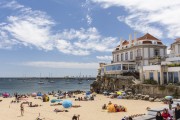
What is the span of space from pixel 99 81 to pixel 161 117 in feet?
155

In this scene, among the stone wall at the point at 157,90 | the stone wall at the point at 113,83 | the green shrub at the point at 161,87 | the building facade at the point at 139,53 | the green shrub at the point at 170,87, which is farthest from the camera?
the building facade at the point at 139,53

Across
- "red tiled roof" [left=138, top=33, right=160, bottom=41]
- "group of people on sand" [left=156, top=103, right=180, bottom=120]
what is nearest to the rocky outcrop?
"red tiled roof" [left=138, top=33, right=160, bottom=41]

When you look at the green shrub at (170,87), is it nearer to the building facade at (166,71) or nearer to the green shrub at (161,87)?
the green shrub at (161,87)

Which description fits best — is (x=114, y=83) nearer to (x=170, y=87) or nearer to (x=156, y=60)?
(x=156, y=60)

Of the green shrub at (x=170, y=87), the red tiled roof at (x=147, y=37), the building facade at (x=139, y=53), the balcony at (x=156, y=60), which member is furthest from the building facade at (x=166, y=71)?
the red tiled roof at (x=147, y=37)

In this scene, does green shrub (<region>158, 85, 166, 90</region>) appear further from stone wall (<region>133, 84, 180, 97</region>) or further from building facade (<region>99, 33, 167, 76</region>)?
building facade (<region>99, 33, 167, 76</region>)

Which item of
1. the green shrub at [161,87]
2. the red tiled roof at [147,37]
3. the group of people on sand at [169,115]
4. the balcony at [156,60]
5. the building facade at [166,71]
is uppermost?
the red tiled roof at [147,37]

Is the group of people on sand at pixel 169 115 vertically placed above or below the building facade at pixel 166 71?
below

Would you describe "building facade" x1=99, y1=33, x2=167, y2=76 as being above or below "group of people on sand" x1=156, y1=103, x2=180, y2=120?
above

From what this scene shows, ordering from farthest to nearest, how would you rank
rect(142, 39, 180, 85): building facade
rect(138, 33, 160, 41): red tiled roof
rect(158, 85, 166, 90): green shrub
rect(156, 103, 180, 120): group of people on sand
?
rect(138, 33, 160, 41): red tiled roof < rect(142, 39, 180, 85): building facade < rect(158, 85, 166, 90): green shrub < rect(156, 103, 180, 120): group of people on sand

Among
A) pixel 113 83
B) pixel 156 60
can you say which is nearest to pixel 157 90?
pixel 156 60

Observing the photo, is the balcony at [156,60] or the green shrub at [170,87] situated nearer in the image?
the green shrub at [170,87]

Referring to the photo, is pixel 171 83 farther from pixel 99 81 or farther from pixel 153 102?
pixel 99 81

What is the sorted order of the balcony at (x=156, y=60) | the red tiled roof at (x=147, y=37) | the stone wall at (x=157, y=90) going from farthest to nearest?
the red tiled roof at (x=147, y=37) < the balcony at (x=156, y=60) < the stone wall at (x=157, y=90)
